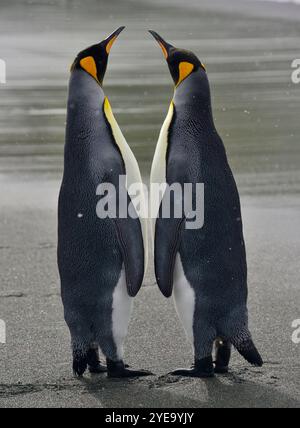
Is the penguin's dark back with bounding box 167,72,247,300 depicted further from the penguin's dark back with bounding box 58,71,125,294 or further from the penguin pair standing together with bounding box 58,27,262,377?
the penguin's dark back with bounding box 58,71,125,294

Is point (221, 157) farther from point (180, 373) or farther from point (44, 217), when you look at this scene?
point (44, 217)

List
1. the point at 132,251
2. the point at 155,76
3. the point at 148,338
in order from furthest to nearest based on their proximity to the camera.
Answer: the point at 155,76, the point at 148,338, the point at 132,251

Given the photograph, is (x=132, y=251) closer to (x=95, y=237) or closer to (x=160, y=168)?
(x=95, y=237)

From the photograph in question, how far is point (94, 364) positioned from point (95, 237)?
45 centimetres

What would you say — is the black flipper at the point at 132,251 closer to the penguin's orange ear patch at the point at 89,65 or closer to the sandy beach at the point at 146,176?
the sandy beach at the point at 146,176

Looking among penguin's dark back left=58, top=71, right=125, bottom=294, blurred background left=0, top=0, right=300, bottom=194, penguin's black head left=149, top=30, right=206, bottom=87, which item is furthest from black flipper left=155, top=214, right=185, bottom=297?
blurred background left=0, top=0, right=300, bottom=194

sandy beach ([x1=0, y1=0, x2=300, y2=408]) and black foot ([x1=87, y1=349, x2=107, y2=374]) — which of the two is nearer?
sandy beach ([x1=0, y1=0, x2=300, y2=408])

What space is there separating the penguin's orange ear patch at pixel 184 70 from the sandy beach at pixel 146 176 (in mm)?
991

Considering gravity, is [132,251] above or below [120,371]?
above

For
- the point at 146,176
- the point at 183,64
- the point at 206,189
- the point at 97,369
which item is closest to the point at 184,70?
the point at 183,64

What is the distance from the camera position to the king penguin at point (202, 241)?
→ 3705 millimetres

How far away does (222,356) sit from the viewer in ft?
12.4

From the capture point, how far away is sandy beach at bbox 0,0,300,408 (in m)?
3.69

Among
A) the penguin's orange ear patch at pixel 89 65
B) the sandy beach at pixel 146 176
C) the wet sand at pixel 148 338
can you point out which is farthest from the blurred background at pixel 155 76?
the penguin's orange ear patch at pixel 89 65
